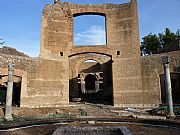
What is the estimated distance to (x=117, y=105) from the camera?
616 inches

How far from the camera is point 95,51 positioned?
17094mm

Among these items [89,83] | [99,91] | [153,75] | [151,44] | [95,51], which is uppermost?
[151,44]

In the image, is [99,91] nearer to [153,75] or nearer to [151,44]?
[153,75]

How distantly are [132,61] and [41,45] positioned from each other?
8379 millimetres

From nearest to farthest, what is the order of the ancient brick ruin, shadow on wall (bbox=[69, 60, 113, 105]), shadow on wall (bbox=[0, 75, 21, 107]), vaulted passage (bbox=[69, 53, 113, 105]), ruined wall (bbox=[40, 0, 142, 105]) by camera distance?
shadow on wall (bbox=[0, 75, 21, 107]) < the ancient brick ruin < ruined wall (bbox=[40, 0, 142, 105]) < shadow on wall (bbox=[69, 60, 113, 105]) < vaulted passage (bbox=[69, 53, 113, 105])

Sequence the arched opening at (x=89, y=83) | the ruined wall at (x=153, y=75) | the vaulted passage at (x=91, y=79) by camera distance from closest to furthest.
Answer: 1. the ruined wall at (x=153, y=75)
2. the vaulted passage at (x=91, y=79)
3. the arched opening at (x=89, y=83)

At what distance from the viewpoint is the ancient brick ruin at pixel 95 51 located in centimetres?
1482

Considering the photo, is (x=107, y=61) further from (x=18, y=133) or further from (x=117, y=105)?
(x=18, y=133)

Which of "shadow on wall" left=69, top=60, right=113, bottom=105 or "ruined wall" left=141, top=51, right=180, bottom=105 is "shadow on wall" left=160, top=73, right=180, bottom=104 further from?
"shadow on wall" left=69, top=60, right=113, bottom=105

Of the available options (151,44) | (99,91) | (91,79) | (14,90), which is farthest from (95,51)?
(151,44)

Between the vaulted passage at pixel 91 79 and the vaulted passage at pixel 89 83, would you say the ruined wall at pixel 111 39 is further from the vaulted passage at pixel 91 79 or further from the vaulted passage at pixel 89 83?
the vaulted passage at pixel 89 83

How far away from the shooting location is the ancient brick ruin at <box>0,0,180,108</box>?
14.8 meters

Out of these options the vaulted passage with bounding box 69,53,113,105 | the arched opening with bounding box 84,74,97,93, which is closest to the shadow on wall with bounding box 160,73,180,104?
the vaulted passage with bounding box 69,53,113,105

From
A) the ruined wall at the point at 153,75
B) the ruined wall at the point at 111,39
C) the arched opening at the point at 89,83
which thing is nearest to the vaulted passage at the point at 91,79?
the arched opening at the point at 89,83
